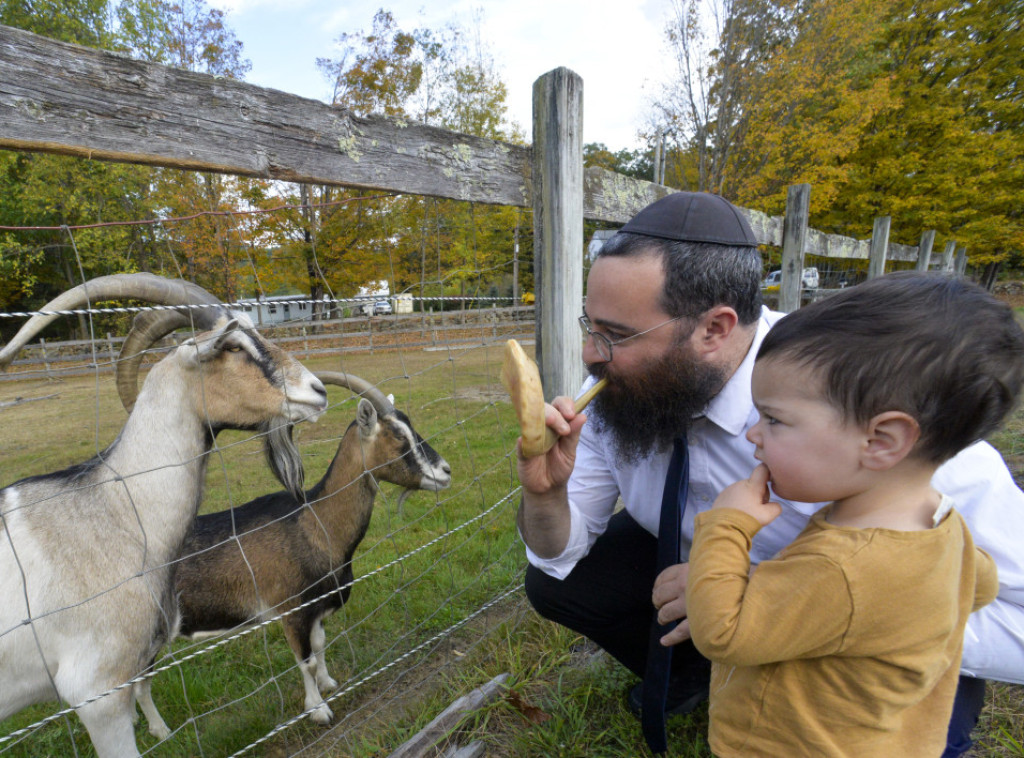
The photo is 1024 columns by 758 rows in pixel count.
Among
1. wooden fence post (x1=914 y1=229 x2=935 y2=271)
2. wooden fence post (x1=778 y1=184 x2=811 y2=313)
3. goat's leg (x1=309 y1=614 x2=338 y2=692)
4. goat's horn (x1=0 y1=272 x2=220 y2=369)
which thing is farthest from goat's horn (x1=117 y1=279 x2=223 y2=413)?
wooden fence post (x1=914 y1=229 x2=935 y2=271)

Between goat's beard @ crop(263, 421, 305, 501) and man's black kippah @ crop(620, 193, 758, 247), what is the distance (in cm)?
164

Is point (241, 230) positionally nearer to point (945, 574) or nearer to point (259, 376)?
point (259, 376)

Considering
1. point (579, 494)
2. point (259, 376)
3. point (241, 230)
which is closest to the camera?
point (259, 376)

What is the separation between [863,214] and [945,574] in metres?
12.8

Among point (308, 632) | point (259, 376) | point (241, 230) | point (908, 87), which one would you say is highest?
point (908, 87)

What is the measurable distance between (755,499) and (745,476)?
0.58 meters

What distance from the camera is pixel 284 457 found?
2.45m

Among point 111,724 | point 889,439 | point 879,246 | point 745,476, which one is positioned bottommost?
point 111,724

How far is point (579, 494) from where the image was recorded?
2.19m

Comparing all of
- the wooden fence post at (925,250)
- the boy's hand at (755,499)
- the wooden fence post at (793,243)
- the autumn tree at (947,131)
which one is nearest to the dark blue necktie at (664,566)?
the boy's hand at (755,499)

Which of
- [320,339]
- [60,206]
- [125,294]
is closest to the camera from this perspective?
[125,294]

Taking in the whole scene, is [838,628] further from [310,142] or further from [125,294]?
[125,294]

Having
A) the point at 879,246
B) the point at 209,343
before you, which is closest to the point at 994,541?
the point at 209,343

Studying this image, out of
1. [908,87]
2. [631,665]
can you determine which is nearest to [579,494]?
[631,665]
